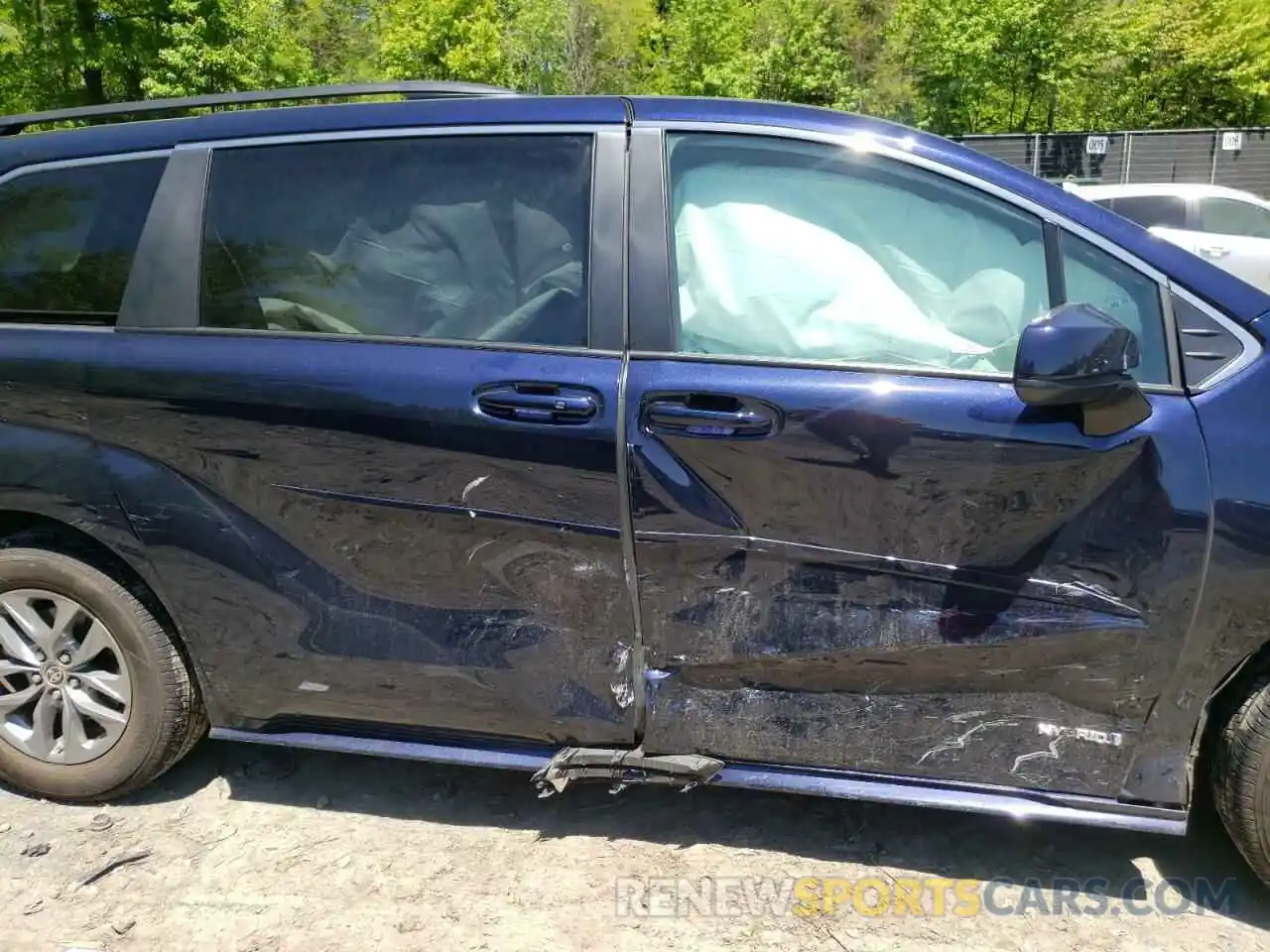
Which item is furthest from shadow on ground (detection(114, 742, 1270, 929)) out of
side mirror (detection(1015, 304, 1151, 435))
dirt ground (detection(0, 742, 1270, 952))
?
side mirror (detection(1015, 304, 1151, 435))

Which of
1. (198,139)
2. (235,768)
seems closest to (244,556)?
(235,768)

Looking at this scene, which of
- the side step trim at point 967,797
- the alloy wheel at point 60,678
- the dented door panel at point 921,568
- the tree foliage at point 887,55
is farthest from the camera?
the tree foliage at point 887,55

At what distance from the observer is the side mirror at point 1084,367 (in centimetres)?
209

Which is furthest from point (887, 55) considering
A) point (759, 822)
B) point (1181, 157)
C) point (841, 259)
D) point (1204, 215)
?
point (759, 822)

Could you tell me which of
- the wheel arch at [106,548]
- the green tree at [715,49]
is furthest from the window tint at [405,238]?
the green tree at [715,49]

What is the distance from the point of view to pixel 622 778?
8.31ft

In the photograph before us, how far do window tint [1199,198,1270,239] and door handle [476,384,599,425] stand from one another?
35.3ft

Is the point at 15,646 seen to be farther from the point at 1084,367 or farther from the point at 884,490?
the point at 1084,367

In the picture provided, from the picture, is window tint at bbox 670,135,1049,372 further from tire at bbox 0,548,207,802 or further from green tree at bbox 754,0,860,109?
green tree at bbox 754,0,860,109

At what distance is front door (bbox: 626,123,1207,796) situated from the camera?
2223 mm

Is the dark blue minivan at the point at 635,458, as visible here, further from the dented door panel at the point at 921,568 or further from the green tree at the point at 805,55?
the green tree at the point at 805,55

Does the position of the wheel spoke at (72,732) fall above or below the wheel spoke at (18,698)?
below

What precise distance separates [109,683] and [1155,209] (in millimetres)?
11323

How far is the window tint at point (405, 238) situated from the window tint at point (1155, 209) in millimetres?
10005
